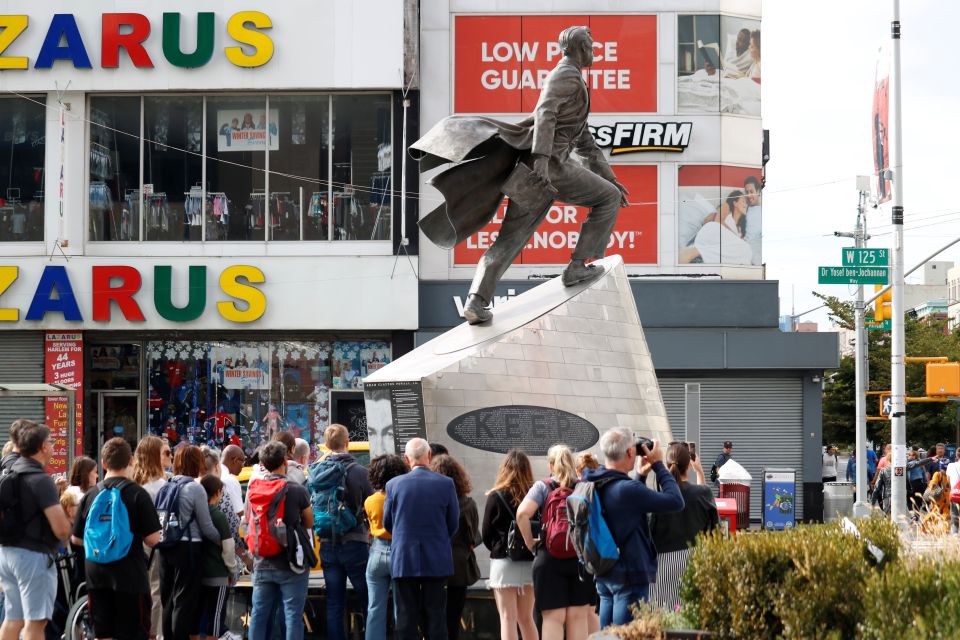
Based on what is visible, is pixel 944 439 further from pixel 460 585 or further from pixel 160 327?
pixel 460 585

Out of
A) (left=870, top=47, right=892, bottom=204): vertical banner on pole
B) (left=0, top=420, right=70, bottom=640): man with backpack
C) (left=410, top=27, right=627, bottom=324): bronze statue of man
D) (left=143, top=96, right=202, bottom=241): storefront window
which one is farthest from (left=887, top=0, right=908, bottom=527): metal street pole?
(left=0, top=420, right=70, bottom=640): man with backpack

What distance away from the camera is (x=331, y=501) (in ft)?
31.5

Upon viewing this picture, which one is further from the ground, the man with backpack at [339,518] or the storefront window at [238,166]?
the storefront window at [238,166]

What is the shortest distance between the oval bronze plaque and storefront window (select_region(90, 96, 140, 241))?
59.3 ft

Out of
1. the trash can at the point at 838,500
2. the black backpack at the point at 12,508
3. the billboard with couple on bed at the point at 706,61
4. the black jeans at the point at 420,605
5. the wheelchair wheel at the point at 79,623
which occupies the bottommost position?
the trash can at the point at 838,500

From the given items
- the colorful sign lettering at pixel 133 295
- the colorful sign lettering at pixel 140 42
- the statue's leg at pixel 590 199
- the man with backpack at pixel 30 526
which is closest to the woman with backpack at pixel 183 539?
the man with backpack at pixel 30 526

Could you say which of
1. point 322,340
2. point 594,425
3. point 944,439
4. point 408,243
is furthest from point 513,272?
point 944,439

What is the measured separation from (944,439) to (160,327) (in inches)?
1208

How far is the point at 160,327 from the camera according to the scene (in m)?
27.0

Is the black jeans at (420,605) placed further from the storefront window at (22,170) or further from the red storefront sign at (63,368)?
the storefront window at (22,170)

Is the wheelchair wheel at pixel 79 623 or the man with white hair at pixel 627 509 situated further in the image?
the wheelchair wheel at pixel 79 623

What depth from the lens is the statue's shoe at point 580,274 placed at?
12516 mm

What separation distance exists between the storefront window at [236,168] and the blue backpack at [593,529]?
20420mm

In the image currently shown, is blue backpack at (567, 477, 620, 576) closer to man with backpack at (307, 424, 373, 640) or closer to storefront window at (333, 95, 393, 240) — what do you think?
man with backpack at (307, 424, 373, 640)
